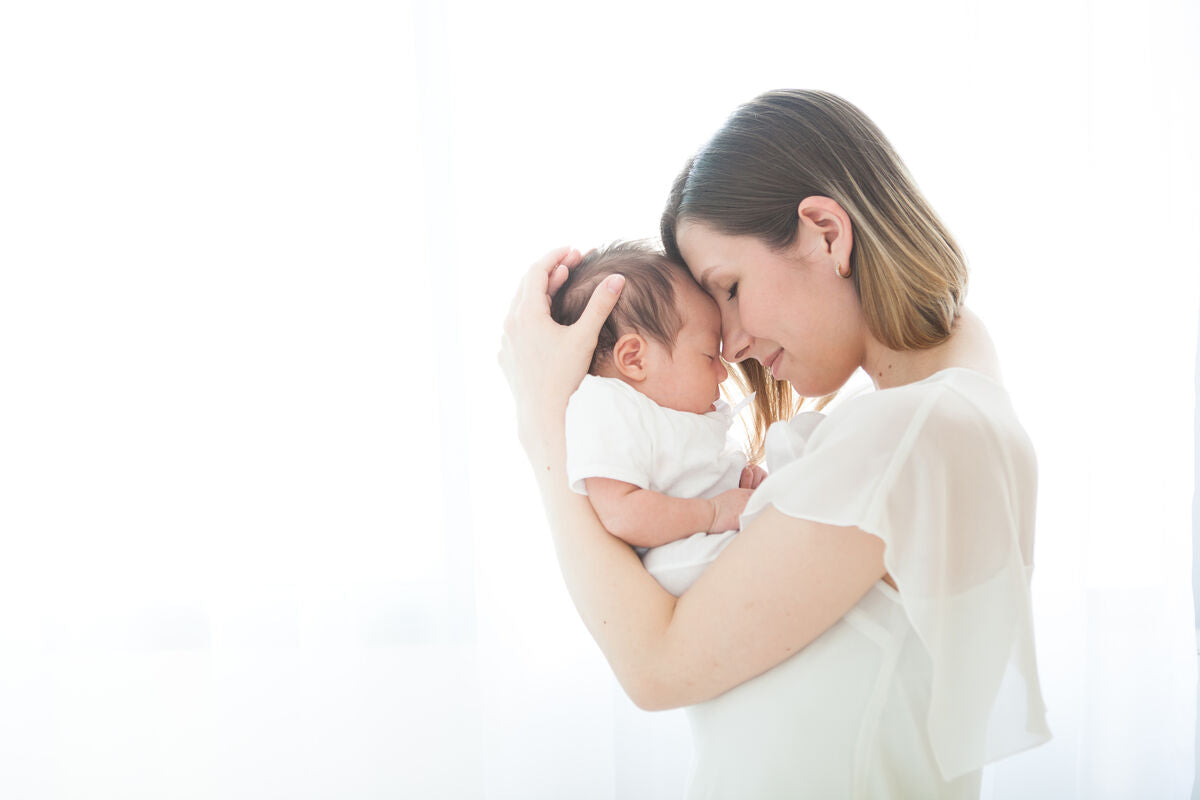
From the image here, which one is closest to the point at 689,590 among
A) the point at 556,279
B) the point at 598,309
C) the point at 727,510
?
the point at 727,510

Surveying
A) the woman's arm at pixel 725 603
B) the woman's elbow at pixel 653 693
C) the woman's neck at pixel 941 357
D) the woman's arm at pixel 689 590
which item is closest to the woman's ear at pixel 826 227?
the woman's neck at pixel 941 357

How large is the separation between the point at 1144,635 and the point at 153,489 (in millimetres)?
2275

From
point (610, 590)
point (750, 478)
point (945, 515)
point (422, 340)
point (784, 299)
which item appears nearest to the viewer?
point (945, 515)

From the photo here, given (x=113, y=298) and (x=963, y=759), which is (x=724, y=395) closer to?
(x=963, y=759)

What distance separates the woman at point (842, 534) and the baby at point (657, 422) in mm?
37

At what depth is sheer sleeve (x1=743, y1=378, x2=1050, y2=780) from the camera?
88cm

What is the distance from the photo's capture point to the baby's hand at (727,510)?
1.12 metres

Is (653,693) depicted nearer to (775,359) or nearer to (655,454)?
(655,454)

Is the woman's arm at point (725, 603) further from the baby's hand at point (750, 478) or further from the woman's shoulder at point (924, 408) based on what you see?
the baby's hand at point (750, 478)

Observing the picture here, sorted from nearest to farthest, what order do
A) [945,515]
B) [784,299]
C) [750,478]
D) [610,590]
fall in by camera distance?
[945,515] < [610,590] < [784,299] < [750,478]

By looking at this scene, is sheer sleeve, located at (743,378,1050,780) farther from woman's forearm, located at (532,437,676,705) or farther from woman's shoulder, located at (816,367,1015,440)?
woman's forearm, located at (532,437,676,705)

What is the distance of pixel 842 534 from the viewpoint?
89cm

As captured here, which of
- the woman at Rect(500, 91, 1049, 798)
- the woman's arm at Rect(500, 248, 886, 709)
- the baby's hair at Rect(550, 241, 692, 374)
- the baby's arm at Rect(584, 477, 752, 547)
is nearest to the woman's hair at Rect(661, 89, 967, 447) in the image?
the woman at Rect(500, 91, 1049, 798)

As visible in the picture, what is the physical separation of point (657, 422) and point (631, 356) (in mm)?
106
